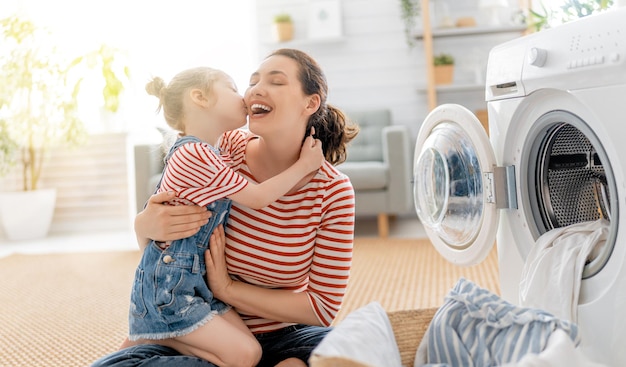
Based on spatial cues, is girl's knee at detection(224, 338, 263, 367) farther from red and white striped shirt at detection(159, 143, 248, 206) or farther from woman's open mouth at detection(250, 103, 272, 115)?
woman's open mouth at detection(250, 103, 272, 115)

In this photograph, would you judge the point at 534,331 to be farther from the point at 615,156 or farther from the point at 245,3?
the point at 245,3

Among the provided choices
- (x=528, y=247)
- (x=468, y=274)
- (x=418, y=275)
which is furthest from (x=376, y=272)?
(x=528, y=247)

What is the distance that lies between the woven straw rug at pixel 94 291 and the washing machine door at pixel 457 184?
23.2 inches

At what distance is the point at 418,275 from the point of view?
281 cm

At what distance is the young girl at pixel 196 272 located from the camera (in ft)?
4.16

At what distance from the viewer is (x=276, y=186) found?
1.28 meters

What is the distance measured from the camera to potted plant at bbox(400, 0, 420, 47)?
4484mm

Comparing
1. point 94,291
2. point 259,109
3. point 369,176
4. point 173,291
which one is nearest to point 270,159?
point 259,109

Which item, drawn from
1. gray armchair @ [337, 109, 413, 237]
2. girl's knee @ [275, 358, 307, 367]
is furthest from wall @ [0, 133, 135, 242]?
girl's knee @ [275, 358, 307, 367]

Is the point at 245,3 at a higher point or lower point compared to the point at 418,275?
higher

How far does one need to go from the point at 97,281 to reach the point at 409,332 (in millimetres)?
2234

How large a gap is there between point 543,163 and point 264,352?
730 mm

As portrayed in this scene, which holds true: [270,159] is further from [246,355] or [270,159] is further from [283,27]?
[283,27]

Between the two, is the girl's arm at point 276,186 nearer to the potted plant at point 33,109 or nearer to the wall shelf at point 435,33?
the wall shelf at point 435,33
